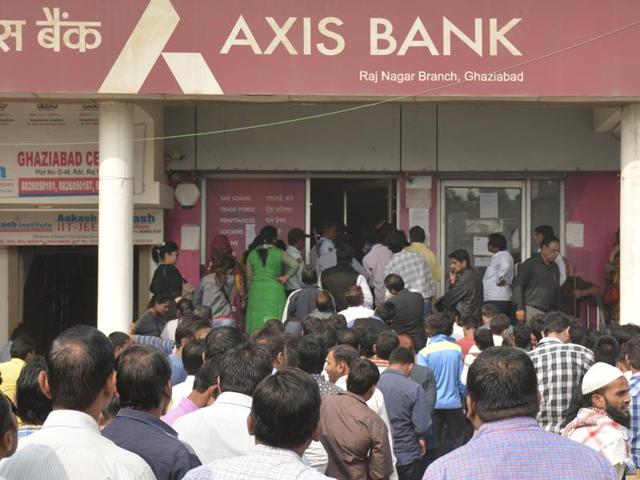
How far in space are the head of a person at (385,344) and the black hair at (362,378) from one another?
1.56 m

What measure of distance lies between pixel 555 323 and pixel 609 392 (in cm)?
306

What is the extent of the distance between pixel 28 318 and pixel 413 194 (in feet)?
18.2

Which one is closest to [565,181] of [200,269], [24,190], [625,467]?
[200,269]

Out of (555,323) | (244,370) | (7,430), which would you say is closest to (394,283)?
(555,323)

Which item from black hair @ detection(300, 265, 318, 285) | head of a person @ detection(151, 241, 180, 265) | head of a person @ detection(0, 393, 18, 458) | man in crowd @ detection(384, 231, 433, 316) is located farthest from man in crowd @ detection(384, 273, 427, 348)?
head of a person @ detection(0, 393, 18, 458)

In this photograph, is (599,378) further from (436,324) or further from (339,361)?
(436,324)

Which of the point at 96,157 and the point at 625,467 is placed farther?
the point at 96,157

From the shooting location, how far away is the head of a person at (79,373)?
3.66m

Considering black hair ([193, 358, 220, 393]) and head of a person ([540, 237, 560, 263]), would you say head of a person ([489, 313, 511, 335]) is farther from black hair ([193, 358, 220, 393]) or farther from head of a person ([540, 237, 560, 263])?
black hair ([193, 358, 220, 393])

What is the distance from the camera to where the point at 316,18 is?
1158 centimetres

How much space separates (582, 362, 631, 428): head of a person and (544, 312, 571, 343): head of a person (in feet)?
9.75

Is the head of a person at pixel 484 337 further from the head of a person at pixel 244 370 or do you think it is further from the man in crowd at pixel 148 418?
the man in crowd at pixel 148 418

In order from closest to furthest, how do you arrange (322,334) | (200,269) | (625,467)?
1. (625,467)
2. (322,334)
3. (200,269)

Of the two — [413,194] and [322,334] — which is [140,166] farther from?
[322,334]
